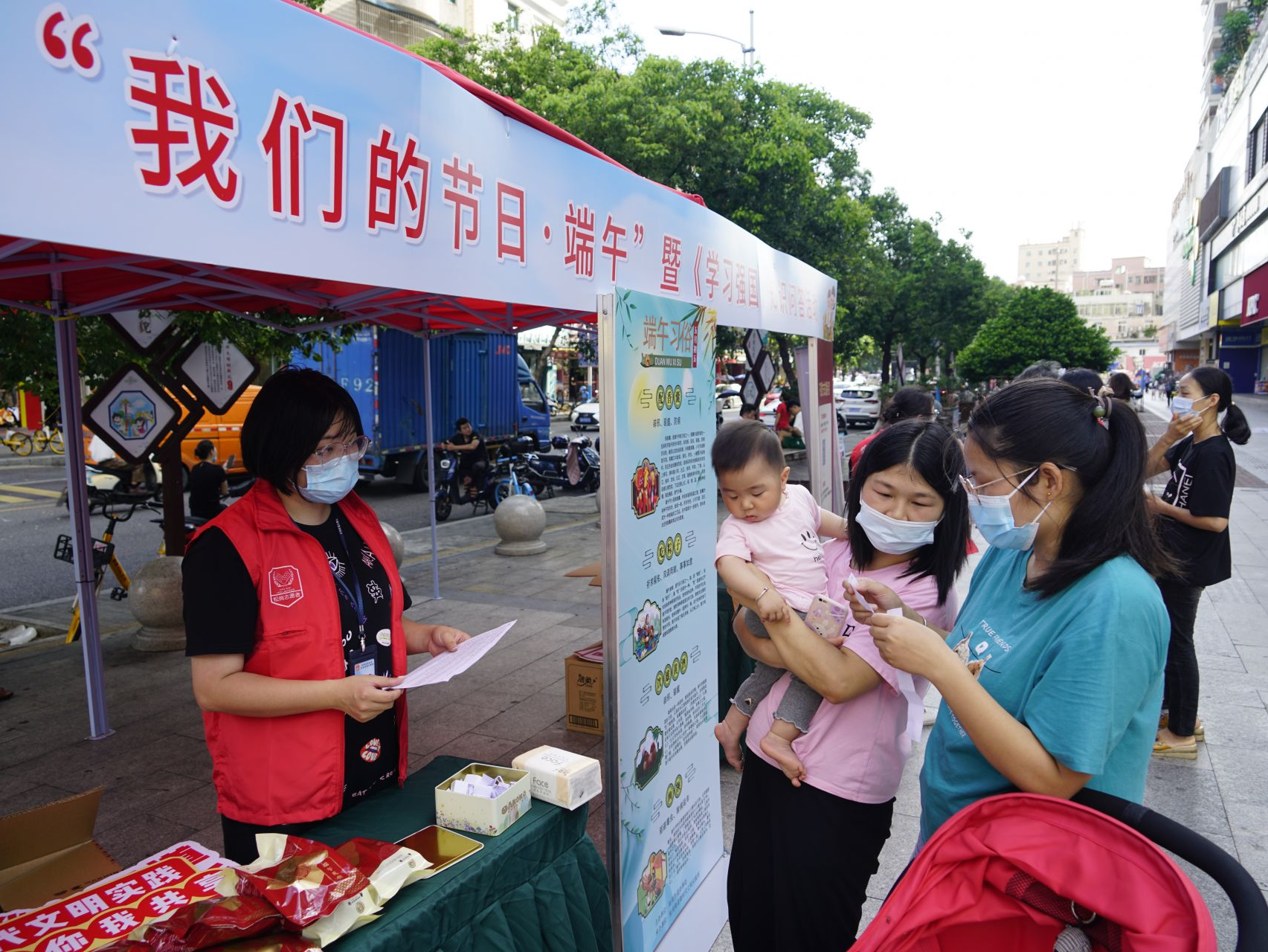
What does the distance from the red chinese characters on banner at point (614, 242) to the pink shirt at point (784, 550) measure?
1076mm

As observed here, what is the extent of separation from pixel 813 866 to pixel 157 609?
18.2 ft

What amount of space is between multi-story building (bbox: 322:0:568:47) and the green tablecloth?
22.6m

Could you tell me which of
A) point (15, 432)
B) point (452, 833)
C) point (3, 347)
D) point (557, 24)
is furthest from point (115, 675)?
point (557, 24)

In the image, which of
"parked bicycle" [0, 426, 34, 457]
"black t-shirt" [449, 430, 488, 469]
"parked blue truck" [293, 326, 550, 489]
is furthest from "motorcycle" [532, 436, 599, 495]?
"parked bicycle" [0, 426, 34, 457]

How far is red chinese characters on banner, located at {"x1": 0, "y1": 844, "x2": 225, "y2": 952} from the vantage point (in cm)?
149

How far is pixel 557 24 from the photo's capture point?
37500 mm

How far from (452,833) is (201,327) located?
479 centimetres

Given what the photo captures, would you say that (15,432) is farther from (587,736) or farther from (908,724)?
(908,724)

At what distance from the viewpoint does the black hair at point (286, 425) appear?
193 centimetres

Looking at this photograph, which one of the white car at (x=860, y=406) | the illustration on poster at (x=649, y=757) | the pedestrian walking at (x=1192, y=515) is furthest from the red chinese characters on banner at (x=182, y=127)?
the white car at (x=860, y=406)

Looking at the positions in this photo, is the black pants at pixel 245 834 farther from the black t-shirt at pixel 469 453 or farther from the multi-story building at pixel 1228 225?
the multi-story building at pixel 1228 225

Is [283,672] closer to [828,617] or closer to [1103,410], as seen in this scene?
[828,617]

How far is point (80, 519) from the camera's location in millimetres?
4168

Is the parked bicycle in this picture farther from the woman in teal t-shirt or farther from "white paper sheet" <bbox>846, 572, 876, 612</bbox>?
the woman in teal t-shirt
